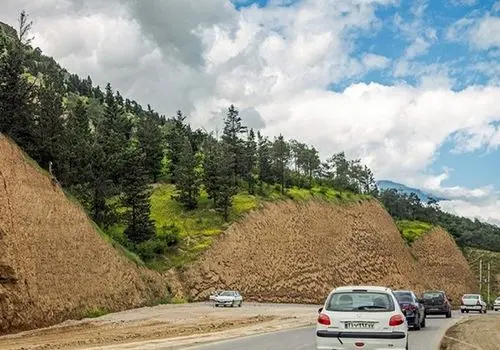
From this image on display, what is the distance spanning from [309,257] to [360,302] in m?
60.5

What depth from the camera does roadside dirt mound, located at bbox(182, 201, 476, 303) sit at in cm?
6353

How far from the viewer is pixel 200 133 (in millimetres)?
120188

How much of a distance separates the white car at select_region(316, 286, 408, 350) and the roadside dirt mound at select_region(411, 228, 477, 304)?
86.0 m

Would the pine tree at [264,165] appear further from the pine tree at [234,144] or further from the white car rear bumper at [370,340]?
the white car rear bumper at [370,340]

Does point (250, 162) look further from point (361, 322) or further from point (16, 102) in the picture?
point (361, 322)

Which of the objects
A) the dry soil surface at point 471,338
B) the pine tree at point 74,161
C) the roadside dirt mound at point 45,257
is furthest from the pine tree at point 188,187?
the dry soil surface at point 471,338

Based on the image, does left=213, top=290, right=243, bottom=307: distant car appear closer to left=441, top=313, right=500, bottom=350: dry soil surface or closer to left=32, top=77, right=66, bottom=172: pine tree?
left=32, top=77, right=66, bottom=172: pine tree

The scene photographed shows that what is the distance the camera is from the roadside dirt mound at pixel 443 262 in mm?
97562

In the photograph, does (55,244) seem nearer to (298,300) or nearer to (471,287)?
(298,300)

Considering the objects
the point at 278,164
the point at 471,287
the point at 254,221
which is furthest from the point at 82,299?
the point at 471,287

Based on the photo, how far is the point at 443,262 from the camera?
328 feet

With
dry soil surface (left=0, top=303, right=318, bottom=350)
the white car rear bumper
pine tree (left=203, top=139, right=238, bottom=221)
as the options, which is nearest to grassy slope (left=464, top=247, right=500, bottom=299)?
pine tree (left=203, top=139, right=238, bottom=221)

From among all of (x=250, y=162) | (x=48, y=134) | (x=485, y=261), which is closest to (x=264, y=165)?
(x=250, y=162)

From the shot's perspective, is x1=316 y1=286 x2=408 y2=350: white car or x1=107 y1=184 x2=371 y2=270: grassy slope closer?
x1=316 y1=286 x2=408 y2=350: white car
